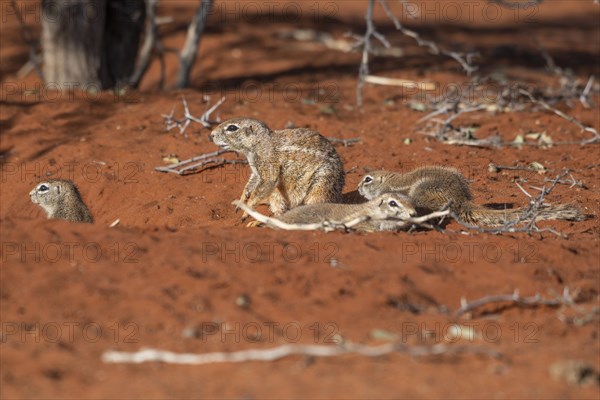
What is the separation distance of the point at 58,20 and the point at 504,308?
28.1 feet

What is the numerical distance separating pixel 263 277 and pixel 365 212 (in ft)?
6.40

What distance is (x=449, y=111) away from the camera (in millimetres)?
11086

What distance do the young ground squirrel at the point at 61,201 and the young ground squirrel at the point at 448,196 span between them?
2.69m

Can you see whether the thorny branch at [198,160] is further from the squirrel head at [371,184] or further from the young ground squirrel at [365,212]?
the young ground squirrel at [365,212]

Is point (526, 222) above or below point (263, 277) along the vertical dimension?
below

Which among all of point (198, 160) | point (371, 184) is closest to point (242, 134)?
point (371, 184)

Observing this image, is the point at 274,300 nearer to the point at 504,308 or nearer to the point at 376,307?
the point at 376,307

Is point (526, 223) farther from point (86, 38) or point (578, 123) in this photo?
point (86, 38)

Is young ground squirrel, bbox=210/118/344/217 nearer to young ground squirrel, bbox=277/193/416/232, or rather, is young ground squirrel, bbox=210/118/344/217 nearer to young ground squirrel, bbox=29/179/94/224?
young ground squirrel, bbox=277/193/416/232

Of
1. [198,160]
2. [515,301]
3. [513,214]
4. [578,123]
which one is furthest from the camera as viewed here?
[578,123]

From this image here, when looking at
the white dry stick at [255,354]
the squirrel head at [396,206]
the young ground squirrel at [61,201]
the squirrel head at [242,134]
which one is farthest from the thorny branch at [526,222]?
the young ground squirrel at [61,201]

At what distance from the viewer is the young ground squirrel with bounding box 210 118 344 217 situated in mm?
7910

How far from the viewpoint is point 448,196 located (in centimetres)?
760

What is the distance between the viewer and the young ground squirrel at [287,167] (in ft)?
26.0
